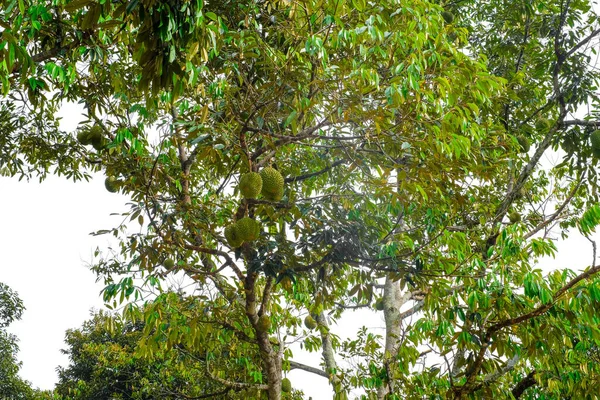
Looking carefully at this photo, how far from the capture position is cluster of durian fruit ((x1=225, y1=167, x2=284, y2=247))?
3.03m

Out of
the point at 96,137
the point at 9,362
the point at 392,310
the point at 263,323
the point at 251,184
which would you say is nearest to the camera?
the point at 251,184

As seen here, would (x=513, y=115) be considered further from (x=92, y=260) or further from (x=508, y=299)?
(x=92, y=260)

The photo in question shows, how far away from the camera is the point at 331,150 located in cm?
424

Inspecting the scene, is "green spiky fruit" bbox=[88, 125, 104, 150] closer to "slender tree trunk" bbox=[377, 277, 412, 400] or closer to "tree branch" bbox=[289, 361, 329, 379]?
"slender tree trunk" bbox=[377, 277, 412, 400]

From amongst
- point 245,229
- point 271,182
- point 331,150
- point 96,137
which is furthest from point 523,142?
point 96,137

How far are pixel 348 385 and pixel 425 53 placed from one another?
4.03 m

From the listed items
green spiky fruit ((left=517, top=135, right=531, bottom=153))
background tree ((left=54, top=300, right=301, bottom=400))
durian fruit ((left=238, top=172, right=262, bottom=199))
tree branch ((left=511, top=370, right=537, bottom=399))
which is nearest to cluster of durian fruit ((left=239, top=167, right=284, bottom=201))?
durian fruit ((left=238, top=172, right=262, bottom=199))

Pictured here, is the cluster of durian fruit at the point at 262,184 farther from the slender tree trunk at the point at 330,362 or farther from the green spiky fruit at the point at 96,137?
the slender tree trunk at the point at 330,362

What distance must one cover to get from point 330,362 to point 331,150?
3006 millimetres

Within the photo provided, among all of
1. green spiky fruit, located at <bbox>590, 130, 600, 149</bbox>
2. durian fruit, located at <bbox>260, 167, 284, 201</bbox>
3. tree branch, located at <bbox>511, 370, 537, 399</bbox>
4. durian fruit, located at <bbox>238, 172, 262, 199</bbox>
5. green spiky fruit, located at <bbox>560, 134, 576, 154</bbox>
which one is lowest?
tree branch, located at <bbox>511, 370, 537, 399</bbox>

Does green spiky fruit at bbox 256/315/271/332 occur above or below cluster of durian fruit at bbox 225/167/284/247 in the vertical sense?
below

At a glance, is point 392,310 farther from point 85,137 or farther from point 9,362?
point 9,362

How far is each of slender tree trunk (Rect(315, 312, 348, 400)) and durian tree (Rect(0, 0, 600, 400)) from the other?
0.06m

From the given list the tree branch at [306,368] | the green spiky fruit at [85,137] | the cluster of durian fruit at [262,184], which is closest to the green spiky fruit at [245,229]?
the cluster of durian fruit at [262,184]
